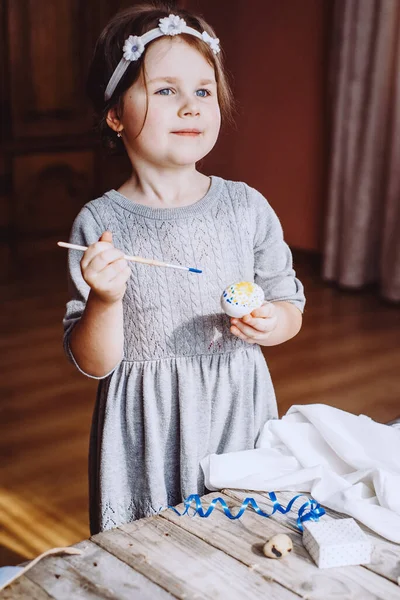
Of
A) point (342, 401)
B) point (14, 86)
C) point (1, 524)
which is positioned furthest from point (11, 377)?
point (14, 86)

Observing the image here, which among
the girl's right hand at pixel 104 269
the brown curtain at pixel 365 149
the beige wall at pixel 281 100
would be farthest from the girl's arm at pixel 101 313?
the beige wall at pixel 281 100

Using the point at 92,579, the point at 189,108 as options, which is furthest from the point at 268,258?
the point at 92,579

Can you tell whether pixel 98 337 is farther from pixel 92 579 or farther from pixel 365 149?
pixel 365 149

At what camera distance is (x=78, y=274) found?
119cm

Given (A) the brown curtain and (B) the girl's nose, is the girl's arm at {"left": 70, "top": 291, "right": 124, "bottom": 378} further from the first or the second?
(A) the brown curtain

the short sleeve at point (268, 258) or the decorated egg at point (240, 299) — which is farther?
the short sleeve at point (268, 258)

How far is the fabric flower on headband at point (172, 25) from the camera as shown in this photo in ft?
3.77

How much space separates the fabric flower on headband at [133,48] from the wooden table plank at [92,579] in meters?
0.68

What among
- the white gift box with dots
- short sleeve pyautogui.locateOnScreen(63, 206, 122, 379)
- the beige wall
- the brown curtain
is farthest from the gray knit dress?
the beige wall

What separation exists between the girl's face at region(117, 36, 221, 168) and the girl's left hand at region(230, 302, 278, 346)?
0.82ft

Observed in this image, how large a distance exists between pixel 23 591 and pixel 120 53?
30.3 inches

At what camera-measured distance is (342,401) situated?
3.00 meters

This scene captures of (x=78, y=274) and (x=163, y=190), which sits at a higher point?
(x=163, y=190)

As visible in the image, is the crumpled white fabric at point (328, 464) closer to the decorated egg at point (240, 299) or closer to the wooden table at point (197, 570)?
the wooden table at point (197, 570)
